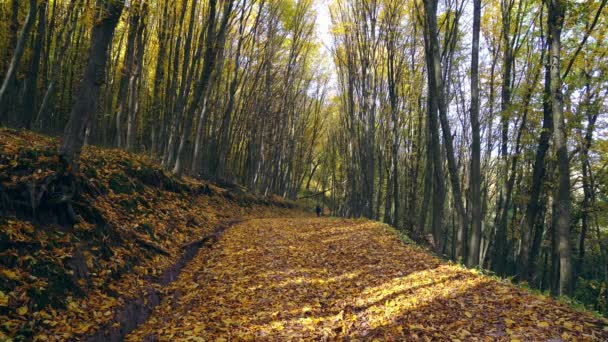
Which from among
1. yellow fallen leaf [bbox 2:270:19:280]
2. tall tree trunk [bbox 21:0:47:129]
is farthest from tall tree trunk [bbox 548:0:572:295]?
tall tree trunk [bbox 21:0:47:129]

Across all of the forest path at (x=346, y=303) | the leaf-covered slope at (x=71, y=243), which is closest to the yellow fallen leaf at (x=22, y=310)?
the leaf-covered slope at (x=71, y=243)

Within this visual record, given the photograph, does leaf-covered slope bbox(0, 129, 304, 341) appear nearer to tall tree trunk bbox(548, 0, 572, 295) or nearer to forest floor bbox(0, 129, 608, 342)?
forest floor bbox(0, 129, 608, 342)

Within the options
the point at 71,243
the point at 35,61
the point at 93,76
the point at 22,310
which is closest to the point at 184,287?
the point at 71,243

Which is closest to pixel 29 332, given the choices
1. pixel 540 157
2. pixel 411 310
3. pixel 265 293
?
pixel 265 293

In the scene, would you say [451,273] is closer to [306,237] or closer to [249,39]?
[306,237]

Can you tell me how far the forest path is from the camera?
454 cm

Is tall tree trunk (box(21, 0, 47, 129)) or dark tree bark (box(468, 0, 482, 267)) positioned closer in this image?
dark tree bark (box(468, 0, 482, 267))

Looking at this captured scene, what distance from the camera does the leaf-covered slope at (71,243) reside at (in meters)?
3.94

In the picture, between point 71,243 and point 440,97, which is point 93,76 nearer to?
point 71,243

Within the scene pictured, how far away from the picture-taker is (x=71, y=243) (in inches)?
201

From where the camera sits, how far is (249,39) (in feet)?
65.6

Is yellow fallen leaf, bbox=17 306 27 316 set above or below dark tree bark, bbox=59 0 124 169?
below

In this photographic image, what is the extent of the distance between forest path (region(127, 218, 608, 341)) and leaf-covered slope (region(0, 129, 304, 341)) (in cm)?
68

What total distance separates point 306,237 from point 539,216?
11.0 m
